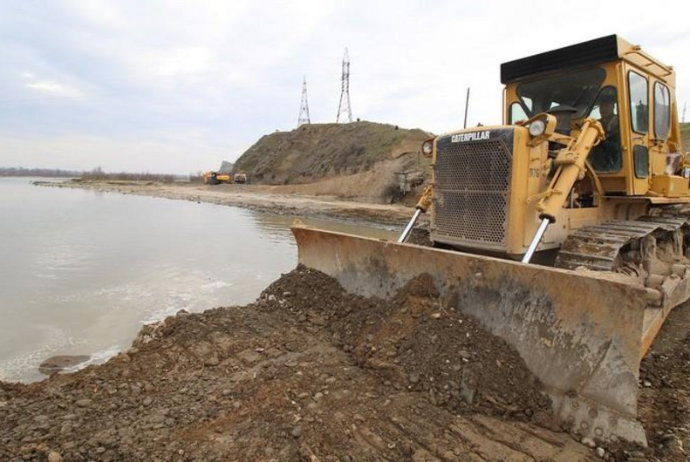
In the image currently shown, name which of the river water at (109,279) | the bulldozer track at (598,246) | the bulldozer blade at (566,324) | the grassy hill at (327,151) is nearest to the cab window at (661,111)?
the bulldozer track at (598,246)

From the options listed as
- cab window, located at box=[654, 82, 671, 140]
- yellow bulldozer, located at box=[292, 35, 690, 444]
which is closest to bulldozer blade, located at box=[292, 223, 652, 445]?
yellow bulldozer, located at box=[292, 35, 690, 444]

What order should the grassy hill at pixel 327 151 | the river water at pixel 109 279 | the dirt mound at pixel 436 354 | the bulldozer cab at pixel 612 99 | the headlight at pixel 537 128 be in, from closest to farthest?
the dirt mound at pixel 436 354 < the headlight at pixel 537 128 < the bulldozer cab at pixel 612 99 < the river water at pixel 109 279 < the grassy hill at pixel 327 151

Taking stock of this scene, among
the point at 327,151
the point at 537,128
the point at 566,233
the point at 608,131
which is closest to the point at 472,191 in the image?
the point at 537,128

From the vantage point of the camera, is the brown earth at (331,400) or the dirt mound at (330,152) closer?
the brown earth at (331,400)

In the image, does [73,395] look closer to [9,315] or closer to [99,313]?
[99,313]

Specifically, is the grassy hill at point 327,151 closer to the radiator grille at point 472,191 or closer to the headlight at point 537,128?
the radiator grille at point 472,191

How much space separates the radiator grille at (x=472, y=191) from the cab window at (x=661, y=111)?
2.93 meters

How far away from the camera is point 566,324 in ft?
10.6

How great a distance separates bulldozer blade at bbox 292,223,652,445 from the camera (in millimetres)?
2893

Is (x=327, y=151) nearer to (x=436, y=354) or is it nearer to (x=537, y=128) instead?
(x=537, y=128)

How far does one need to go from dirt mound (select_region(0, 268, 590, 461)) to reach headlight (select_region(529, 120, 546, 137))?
170cm

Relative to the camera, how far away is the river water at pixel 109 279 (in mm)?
5688

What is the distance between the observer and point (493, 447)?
2818 millimetres

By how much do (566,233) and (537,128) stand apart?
1205 millimetres
